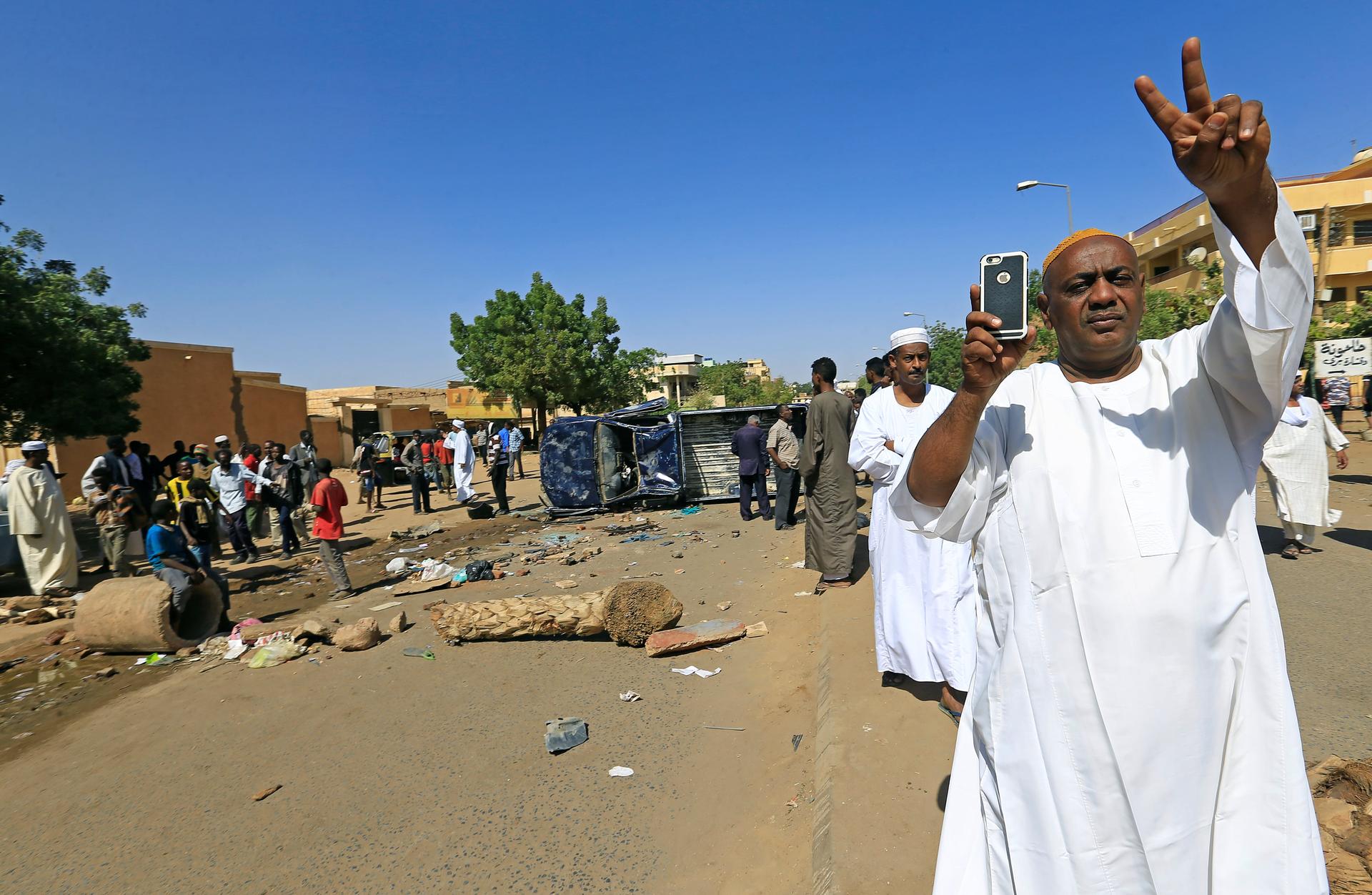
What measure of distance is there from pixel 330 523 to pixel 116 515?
119 inches

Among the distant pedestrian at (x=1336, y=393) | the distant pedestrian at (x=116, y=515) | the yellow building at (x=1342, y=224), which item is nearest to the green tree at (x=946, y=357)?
the yellow building at (x=1342, y=224)

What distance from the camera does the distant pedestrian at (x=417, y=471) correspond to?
535 inches

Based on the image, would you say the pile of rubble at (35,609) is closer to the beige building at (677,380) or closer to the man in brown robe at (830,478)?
the man in brown robe at (830,478)

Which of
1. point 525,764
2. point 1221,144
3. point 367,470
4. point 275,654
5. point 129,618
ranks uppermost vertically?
point 1221,144

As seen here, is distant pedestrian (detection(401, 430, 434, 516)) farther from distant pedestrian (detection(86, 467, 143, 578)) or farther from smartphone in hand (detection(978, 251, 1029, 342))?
smartphone in hand (detection(978, 251, 1029, 342))

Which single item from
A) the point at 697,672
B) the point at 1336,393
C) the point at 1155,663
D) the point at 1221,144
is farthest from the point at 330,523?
the point at 1336,393

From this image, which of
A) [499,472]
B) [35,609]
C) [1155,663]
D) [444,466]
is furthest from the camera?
[444,466]

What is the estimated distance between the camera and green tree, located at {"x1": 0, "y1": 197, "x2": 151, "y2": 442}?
10867mm

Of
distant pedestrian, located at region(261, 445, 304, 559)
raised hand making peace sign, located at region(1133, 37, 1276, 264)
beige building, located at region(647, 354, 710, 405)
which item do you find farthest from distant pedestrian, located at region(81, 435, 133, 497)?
beige building, located at region(647, 354, 710, 405)

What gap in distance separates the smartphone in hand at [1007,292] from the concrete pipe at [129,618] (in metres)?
7.23

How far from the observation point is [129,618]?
20.2 feet

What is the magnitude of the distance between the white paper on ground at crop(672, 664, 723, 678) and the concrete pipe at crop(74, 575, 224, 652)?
15.1 ft

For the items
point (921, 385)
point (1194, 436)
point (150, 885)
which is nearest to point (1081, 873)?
point (1194, 436)

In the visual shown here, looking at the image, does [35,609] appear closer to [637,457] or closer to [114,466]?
[114,466]
